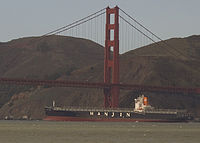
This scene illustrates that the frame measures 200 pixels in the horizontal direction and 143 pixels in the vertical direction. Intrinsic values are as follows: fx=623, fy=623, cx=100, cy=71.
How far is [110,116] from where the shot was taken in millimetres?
128000

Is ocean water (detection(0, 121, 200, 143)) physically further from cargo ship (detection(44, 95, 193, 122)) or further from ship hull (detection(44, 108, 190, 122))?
cargo ship (detection(44, 95, 193, 122))

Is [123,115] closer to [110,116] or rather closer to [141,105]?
[110,116]

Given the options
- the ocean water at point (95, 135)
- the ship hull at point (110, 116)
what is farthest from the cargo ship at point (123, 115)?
the ocean water at point (95, 135)

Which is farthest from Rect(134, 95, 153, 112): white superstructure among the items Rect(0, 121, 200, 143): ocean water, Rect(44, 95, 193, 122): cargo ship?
Rect(0, 121, 200, 143): ocean water

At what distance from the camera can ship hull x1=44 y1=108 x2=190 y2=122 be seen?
128750 mm

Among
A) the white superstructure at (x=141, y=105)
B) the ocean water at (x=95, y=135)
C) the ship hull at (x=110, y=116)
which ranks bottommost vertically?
the ocean water at (x=95, y=135)

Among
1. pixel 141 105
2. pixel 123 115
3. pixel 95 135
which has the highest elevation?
pixel 141 105

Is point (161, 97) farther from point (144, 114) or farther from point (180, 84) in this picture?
point (144, 114)

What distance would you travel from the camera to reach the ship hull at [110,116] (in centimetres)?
12875

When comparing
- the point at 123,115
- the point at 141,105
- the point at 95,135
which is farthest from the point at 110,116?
the point at 95,135

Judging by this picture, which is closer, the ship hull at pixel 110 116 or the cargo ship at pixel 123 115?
the ship hull at pixel 110 116

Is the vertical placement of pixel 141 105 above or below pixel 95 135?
above

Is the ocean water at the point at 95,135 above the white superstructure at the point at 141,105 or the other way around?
the other way around

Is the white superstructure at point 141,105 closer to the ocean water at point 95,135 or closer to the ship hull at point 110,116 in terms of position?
the ship hull at point 110,116
